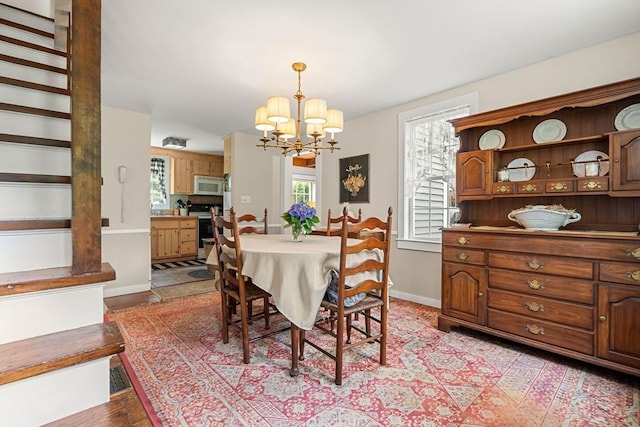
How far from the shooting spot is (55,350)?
0.90m

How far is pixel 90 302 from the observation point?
107 centimetres

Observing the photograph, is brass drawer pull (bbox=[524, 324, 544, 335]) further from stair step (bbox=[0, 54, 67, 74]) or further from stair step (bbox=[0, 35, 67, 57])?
stair step (bbox=[0, 35, 67, 57])

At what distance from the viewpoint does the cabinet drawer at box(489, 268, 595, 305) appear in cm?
206

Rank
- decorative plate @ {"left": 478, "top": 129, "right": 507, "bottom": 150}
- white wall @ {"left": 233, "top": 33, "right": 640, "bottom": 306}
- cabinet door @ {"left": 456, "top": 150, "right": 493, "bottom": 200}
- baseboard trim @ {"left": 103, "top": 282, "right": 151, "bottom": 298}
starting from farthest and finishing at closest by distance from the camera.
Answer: baseboard trim @ {"left": 103, "top": 282, "right": 151, "bottom": 298}, decorative plate @ {"left": 478, "top": 129, "right": 507, "bottom": 150}, cabinet door @ {"left": 456, "top": 150, "right": 493, "bottom": 200}, white wall @ {"left": 233, "top": 33, "right": 640, "bottom": 306}

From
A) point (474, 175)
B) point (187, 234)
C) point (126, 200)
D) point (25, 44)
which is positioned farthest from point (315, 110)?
point (187, 234)

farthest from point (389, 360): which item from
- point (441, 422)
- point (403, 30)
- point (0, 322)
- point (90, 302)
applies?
point (403, 30)

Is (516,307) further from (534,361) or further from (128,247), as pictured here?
(128,247)

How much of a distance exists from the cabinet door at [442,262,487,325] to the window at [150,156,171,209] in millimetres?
6165

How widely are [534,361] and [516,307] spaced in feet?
1.25

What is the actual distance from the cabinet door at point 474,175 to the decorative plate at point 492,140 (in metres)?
0.18

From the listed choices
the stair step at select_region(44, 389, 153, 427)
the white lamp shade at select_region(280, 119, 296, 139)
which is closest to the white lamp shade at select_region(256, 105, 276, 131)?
the white lamp shade at select_region(280, 119, 296, 139)

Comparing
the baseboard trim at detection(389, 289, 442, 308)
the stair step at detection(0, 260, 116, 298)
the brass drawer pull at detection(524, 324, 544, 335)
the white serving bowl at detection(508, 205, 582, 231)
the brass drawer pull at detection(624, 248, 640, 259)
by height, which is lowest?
the baseboard trim at detection(389, 289, 442, 308)

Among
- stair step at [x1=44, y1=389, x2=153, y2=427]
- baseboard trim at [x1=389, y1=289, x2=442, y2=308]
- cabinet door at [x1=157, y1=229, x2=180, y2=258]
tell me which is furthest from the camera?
cabinet door at [x1=157, y1=229, x2=180, y2=258]

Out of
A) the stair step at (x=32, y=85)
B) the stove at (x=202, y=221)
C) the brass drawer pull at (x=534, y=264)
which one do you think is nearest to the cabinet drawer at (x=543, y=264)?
the brass drawer pull at (x=534, y=264)
